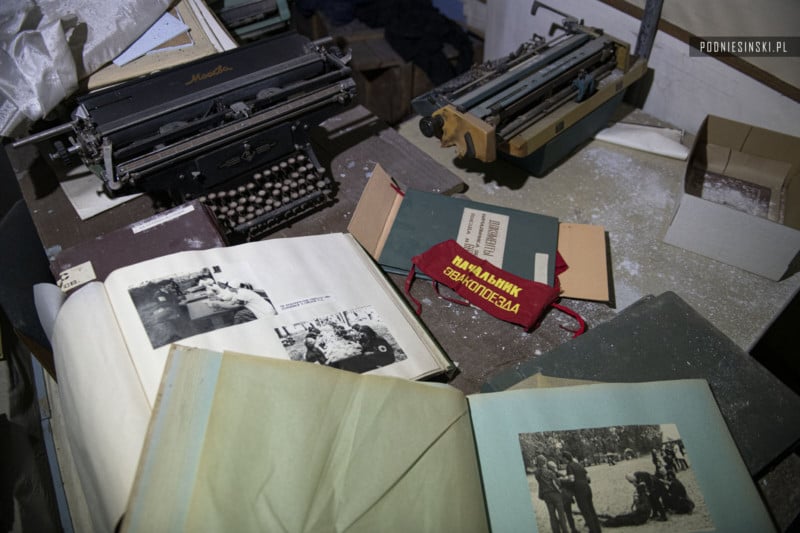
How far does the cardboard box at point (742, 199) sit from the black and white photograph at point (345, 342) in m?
0.86

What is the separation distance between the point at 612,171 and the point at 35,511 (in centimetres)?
195

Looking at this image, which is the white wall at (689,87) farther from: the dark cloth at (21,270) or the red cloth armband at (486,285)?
the dark cloth at (21,270)

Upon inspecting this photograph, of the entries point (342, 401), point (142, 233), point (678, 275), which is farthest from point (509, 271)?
point (142, 233)

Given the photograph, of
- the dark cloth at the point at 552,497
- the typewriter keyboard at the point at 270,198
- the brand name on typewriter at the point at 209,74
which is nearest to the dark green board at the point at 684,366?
the dark cloth at the point at 552,497

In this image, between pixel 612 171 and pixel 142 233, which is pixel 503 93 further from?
pixel 142 233

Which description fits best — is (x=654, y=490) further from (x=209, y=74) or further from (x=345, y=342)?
(x=209, y=74)

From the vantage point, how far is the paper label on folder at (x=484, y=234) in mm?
1383

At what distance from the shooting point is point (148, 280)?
1.05 m

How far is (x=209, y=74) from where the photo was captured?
157 cm

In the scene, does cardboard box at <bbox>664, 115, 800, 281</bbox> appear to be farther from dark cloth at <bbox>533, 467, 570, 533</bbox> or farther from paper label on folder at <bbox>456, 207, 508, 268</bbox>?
dark cloth at <bbox>533, 467, 570, 533</bbox>

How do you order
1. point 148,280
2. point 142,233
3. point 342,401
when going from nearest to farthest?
point 342,401, point 148,280, point 142,233

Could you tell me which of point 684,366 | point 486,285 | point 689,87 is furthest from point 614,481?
point 689,87

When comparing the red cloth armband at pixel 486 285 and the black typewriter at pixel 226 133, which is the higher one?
the black typewriter at pixel 226 133

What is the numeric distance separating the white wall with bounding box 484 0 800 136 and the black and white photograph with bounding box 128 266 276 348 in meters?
1.60
